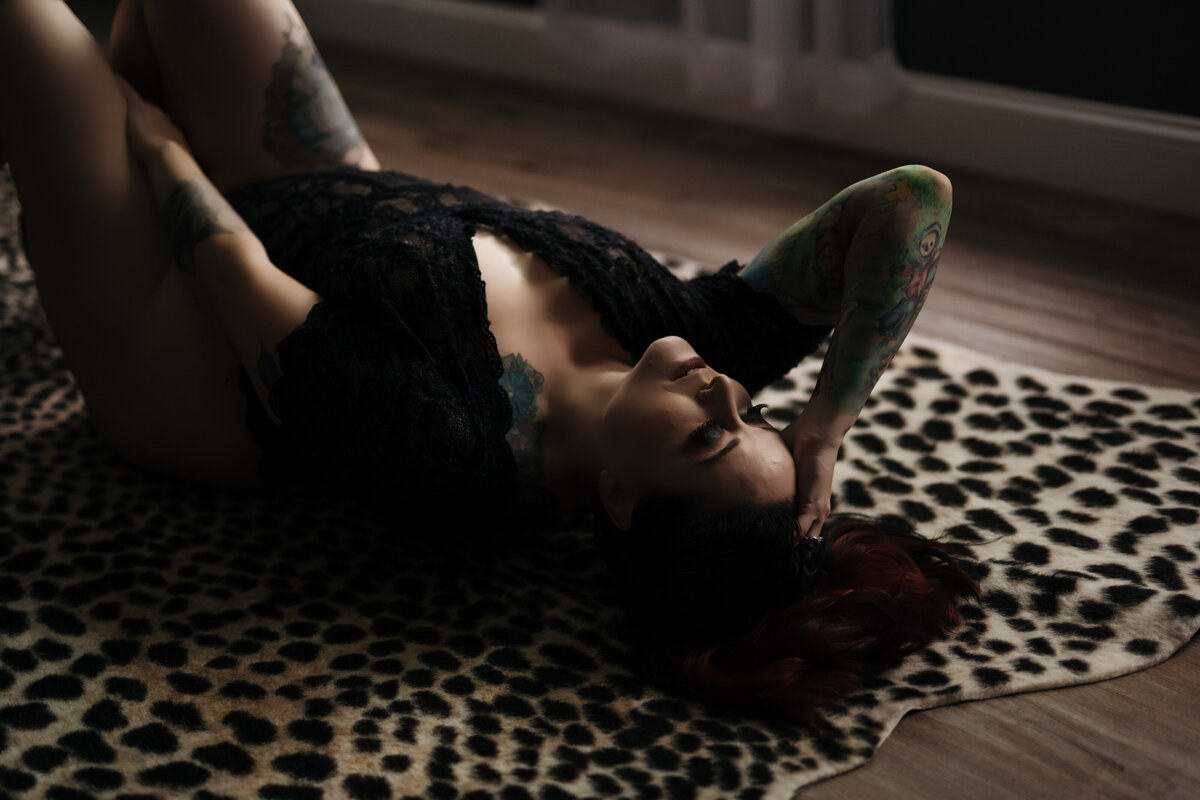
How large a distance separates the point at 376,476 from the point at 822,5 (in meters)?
2.22

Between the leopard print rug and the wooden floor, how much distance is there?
68mm

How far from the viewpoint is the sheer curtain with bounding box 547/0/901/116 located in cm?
327

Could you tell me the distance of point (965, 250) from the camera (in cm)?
287

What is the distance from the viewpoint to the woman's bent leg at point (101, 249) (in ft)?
5.97

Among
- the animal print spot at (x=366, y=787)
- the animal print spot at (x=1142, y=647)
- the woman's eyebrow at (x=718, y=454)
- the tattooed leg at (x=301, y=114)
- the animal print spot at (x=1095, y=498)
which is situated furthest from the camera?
the tattooed leg at (x=301, y=114)

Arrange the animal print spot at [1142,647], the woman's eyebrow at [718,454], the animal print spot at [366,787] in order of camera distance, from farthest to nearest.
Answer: the animal print spot at [1142,647], the woman's eyebrow at [718,454], the animal print spot at [366,787]

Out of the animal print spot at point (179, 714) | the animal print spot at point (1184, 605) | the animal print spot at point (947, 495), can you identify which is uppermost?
the animal print spot at point (179, 714)

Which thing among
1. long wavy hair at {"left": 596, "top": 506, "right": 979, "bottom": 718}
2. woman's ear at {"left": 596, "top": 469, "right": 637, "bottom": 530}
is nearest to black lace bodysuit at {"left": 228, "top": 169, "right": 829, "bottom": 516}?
woman's ear at {"left": 596, "top": 469, "right": 637, "bottom": 530}

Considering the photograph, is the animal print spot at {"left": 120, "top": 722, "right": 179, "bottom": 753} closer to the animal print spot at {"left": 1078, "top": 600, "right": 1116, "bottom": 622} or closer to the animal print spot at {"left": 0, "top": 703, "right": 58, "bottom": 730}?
the animal print spot at {"left": 0, "top": 703, "right": 58, "bottom": 730}

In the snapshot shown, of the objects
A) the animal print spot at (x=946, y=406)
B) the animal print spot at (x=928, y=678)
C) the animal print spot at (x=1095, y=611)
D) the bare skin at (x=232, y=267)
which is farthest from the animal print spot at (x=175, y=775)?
the animal print spot at (x=946, y=406)

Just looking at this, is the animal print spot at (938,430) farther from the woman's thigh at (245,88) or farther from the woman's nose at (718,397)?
the woman's thigh at (245,88)

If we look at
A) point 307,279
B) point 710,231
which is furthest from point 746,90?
point 307,279

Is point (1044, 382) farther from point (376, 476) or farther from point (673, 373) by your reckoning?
point (376, 476)

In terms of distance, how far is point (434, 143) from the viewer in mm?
3729
